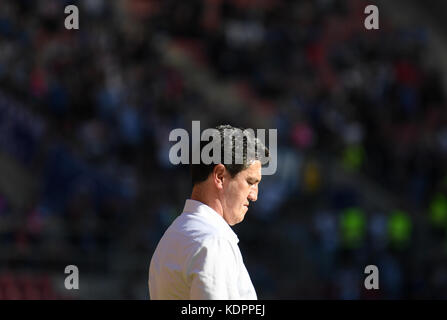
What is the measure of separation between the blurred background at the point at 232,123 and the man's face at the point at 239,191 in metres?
8.99

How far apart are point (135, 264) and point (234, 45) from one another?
544 centimetres

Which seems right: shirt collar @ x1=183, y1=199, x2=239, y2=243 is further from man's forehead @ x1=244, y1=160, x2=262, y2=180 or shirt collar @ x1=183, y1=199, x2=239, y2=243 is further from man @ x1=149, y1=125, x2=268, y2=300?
man's forehead @ x1=244, y1=160, x2=262, y2=180

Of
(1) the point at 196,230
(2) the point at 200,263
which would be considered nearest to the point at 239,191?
(1) the point at 196,230

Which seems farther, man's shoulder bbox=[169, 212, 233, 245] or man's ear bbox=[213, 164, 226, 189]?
man's ear bbox=[213, 164, 226, 189]

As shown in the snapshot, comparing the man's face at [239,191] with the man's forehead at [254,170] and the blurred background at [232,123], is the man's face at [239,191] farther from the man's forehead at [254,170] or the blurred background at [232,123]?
the blurred background at [232,123]

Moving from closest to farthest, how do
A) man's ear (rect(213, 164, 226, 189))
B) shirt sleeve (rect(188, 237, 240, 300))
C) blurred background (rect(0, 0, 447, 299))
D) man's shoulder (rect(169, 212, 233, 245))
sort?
shirt sleeve (rect(188, 237, 240, 300)) < man's shoulder (rect(169, 212, 233, 245)) < man's ear (rect(213, 164, 226, 189)) < blurred background (rect(0, 0, 447, 299))

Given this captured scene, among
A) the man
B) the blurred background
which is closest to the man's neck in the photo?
the man

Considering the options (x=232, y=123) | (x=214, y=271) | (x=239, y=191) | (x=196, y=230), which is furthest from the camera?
(x=232, y=123)

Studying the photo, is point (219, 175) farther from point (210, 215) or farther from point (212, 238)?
point (212, 238)

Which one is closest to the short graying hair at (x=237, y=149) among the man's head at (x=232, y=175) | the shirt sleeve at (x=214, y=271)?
the man's head at (x=232, y=175)

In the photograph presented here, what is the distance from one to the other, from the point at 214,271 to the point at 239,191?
1.07 ft

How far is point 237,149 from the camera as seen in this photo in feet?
8.52

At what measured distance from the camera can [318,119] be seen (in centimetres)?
1478

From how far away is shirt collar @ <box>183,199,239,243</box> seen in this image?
8.70 ft
